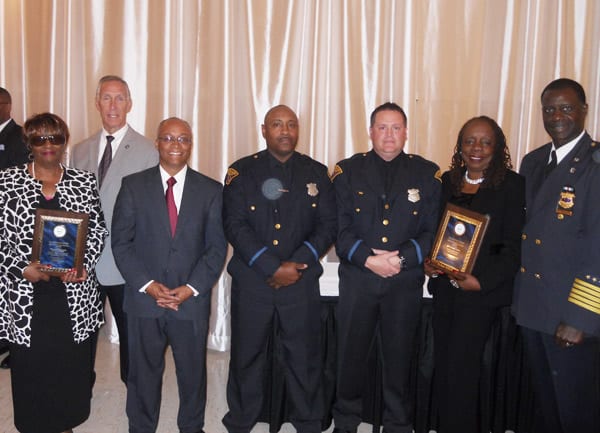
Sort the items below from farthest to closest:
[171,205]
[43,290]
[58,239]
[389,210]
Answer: [389,210] → [171,205] → [43,290] → [58,239]

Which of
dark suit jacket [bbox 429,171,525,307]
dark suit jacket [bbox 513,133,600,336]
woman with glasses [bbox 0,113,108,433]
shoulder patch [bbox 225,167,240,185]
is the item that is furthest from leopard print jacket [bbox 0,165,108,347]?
dark suit jacket [bbox 513,133,600,336]

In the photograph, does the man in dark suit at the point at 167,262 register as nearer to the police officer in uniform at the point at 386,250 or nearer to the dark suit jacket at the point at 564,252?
the police officer in uniform at the point at 386,250

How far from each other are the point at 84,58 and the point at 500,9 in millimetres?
3276

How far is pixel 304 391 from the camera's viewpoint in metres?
2.88

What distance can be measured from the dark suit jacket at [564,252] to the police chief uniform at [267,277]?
3.25 ft

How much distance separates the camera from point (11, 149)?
12.5 feet

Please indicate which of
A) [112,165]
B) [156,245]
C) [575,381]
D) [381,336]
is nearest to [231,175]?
[156,245]

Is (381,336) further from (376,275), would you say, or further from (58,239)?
(58,239)

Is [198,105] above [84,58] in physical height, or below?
below

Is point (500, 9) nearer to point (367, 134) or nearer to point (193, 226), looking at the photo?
point (367, 134)

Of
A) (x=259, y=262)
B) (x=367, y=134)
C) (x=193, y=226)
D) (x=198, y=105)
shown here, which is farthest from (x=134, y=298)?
(x=367, y=134)

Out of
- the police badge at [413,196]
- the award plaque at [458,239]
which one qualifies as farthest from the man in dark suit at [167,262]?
the award plaque at [458,239]

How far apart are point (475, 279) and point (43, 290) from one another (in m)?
2.06

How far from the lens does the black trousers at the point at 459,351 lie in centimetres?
262
